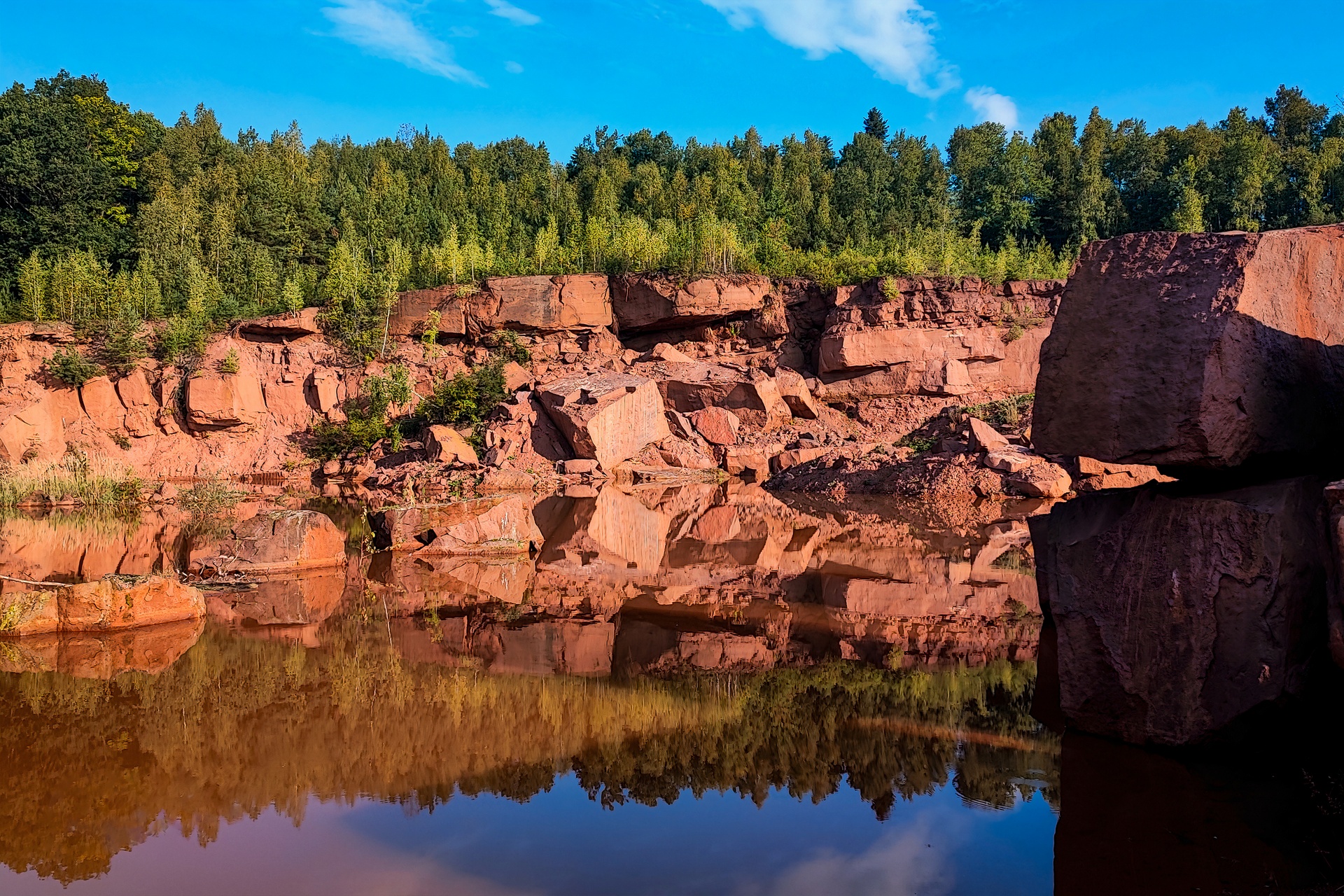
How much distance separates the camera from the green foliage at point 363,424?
24.6 metres

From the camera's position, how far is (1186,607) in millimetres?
4836

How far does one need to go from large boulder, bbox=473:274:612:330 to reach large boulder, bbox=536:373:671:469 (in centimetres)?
540

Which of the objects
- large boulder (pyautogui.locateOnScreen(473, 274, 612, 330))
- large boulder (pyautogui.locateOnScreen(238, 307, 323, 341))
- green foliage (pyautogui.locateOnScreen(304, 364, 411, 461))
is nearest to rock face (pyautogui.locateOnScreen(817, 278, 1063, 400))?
large boulder (pyautogui.locateOnScreen(473, 274, 612, 330))

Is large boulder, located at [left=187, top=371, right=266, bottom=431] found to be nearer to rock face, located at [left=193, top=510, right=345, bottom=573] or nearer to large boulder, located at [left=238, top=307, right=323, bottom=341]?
large boulder, located at [left=238, top=307, right=323, bottom=341]

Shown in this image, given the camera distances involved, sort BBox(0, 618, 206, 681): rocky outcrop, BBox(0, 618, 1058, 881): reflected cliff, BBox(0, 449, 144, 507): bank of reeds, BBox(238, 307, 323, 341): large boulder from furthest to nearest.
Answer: BBox(238, 307, 323, 341): large boulder < BBox(0, 449, 144, 507): bank of reeds < BBox(0, 618, 206, 681): rocky outcrop < BBox(0, 618, 1058, 881): reflected cliff

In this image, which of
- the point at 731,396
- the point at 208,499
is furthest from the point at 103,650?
the point at 731,396

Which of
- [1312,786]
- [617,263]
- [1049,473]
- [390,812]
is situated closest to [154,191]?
[617,263]

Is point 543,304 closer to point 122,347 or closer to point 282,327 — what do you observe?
point 282,327

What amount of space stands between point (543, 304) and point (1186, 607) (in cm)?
2496

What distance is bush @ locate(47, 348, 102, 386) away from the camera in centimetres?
2444

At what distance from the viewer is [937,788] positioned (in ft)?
16.1

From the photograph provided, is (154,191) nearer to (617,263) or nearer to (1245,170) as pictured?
(617,263)

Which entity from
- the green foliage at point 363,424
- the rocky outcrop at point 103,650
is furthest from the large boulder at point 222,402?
the rocky outcrop at point 103,650

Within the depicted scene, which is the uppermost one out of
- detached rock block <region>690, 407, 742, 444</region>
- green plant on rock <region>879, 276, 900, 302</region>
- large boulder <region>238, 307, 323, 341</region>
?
green plant on rock <region>879, 276, 900, 302</region>
